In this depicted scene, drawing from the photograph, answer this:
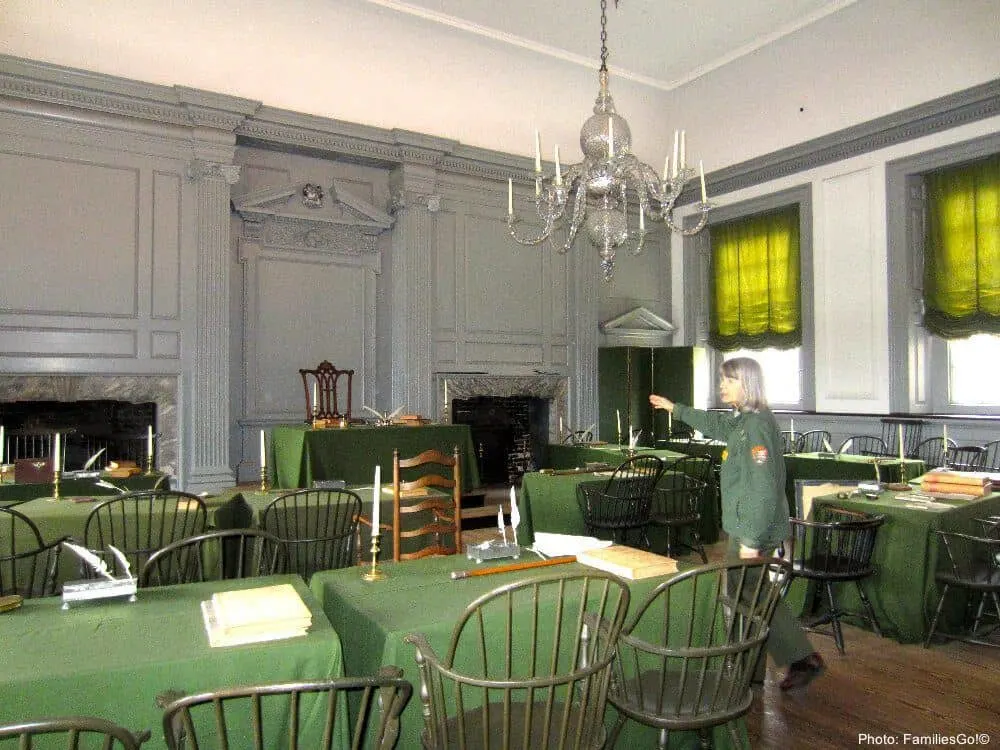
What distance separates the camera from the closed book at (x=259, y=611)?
6.15ft

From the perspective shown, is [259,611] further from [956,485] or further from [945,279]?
[945,279]

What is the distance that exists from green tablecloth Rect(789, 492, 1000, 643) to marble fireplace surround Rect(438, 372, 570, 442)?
16.9ft

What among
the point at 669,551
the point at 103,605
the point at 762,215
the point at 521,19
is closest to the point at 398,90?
the point at 521,19

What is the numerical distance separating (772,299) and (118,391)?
25.7ft

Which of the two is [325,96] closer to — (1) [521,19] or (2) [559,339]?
(1) [521,19]

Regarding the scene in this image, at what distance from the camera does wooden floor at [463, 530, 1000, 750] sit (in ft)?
9.73

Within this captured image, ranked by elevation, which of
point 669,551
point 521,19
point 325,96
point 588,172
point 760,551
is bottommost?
point 669,551

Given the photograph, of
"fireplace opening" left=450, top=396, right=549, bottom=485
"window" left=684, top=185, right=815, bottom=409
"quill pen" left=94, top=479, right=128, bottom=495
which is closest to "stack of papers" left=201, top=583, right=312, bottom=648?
"quill pen" left=94, top=479, right=128, bottom=495

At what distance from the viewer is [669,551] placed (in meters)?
5.49

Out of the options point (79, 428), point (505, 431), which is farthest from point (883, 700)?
point (79, 428)

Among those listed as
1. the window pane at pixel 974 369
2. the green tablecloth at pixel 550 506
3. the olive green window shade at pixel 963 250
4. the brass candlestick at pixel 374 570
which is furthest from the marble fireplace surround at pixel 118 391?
the window pane at pixel 974 369

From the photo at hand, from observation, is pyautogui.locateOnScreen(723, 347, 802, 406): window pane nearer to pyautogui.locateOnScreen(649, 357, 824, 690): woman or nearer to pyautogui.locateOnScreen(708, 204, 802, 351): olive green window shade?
pyautogui.locateOnScreen(708, 204, 802, 351): olive green window shade

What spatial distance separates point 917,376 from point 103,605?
27.0 feet

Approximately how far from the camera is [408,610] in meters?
2.14
